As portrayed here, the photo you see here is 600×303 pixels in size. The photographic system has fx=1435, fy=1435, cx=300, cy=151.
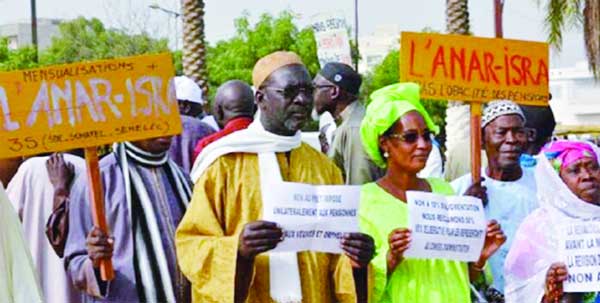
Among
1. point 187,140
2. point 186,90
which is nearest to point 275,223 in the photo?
point 187,140

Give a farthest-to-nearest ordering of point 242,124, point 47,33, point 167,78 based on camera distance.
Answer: point 47,33 → point 242,124 → point 167,78

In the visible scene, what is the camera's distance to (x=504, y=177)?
266 inches

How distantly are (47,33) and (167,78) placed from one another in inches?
3071

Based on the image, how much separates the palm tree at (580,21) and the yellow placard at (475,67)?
16.5 m

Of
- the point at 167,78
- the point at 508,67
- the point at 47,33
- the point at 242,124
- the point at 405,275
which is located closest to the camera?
the point at 405,275

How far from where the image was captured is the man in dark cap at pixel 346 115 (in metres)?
7.57

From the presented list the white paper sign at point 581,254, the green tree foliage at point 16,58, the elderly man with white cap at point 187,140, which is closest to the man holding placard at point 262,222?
the white paper sign at point 581,254

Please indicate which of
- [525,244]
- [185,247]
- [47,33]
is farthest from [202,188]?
[47,33]

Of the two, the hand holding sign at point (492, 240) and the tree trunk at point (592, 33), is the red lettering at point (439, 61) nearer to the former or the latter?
the hand holding sign at point (492, 240)

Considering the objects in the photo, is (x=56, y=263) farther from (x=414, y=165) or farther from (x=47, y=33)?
(x=47, y=33)

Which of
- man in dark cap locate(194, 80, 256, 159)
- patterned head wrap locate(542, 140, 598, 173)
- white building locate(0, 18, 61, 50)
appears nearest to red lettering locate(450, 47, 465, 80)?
patterned head wrap locate(542, 140, 598, 173)

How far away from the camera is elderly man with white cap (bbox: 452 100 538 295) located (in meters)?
6.54

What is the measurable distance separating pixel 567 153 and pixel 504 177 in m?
0.57

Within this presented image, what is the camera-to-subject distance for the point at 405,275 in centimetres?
564
